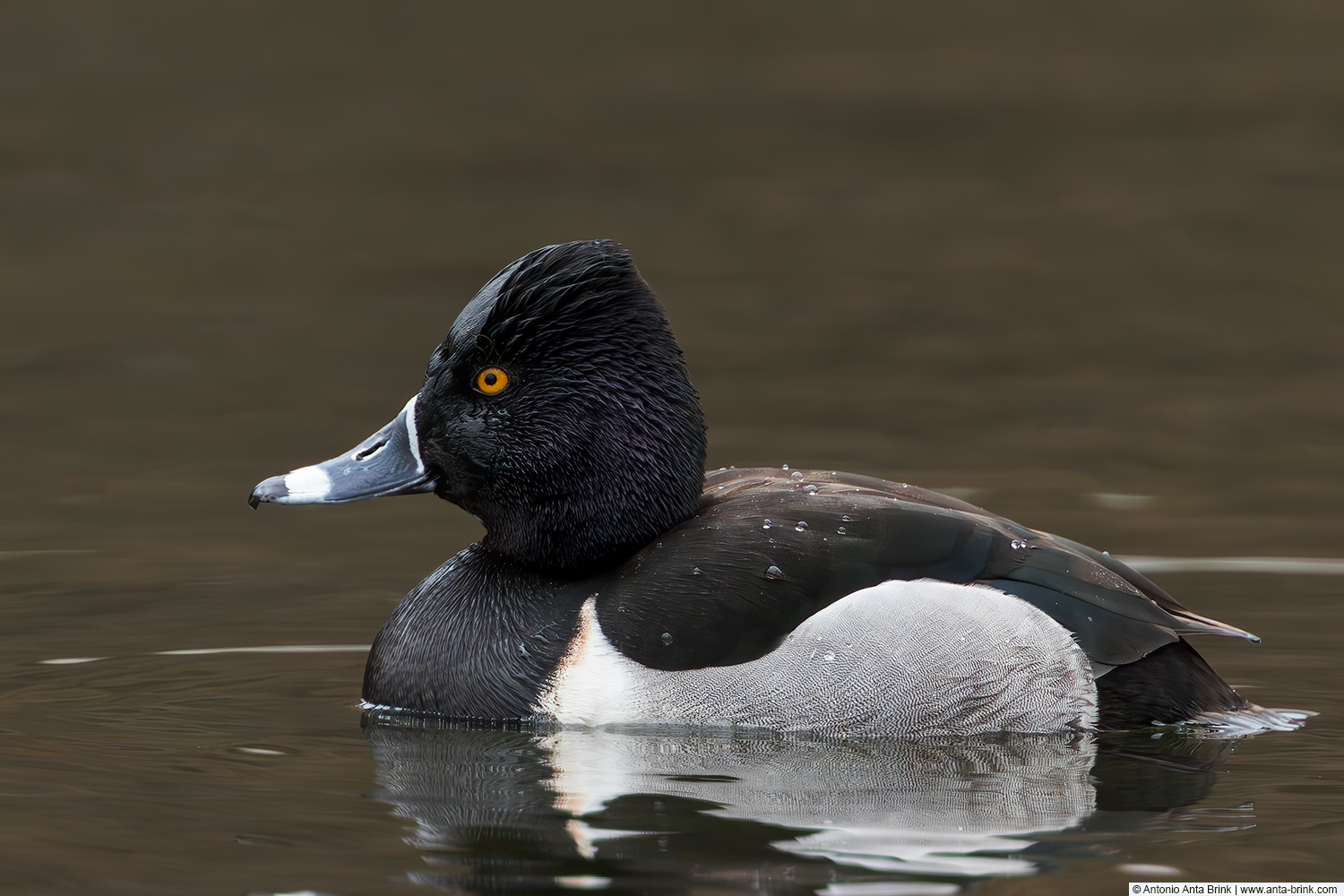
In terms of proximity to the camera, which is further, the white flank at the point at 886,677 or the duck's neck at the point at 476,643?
the duck's neck at the point at 476,643

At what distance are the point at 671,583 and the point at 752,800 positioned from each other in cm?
89

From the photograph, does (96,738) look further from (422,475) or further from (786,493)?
(786,493)

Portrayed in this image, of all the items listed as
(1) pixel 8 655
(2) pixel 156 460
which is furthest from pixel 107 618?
(2) pixel 156 460

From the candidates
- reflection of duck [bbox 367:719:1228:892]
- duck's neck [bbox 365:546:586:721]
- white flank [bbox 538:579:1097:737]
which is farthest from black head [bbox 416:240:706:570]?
reflection of duck [bbox 367:719:1228:892]

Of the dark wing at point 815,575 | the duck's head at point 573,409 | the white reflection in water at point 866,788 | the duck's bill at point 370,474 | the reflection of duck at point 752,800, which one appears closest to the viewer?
the reflection of duck at point 752,800

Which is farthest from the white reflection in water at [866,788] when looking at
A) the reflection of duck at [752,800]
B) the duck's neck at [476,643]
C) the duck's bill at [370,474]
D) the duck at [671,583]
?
the duck's bill at [370,474]

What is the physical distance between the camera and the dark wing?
5.52 metres

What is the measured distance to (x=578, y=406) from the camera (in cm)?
588

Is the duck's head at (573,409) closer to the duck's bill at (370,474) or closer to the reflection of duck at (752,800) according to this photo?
the duck's bill at (370,474)

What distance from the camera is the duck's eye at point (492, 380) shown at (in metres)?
5.95

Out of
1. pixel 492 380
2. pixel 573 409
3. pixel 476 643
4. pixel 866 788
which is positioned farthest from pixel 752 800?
pixel 492 380

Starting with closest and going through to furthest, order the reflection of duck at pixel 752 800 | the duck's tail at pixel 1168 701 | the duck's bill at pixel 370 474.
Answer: the reflection of duck at pixel 752 800
the duck's tail at pixel 1168 701
the duck's bill at pixel 370 474

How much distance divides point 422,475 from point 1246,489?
15.9 ft

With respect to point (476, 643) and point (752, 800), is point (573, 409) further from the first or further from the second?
point (752, 800)
